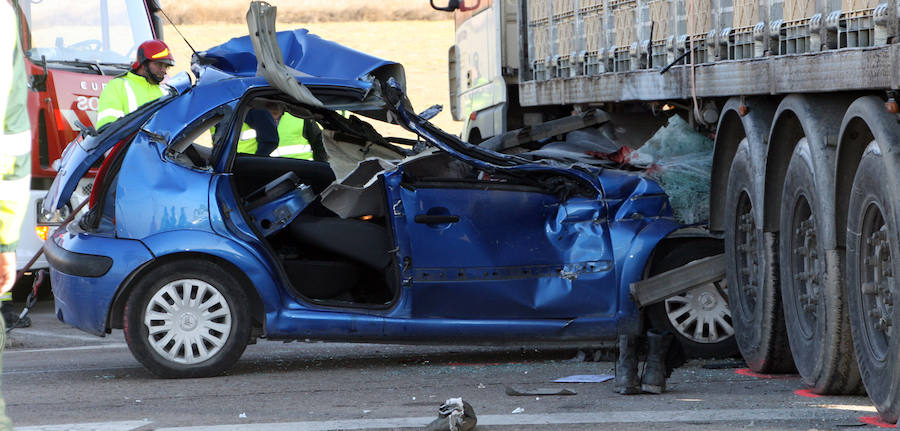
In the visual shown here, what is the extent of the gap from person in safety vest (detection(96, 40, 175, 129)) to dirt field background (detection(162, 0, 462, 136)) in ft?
119

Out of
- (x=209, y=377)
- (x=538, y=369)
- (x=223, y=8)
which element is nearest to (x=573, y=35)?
(x=538, y=369)

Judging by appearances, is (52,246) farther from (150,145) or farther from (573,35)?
(573,35)

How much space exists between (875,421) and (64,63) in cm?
881

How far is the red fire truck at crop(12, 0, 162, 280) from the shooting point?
1245cm

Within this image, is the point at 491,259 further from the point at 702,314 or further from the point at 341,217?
the point at 702,314

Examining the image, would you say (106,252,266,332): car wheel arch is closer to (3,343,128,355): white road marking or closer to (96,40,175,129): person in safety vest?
(3,343,128,355): white road marking

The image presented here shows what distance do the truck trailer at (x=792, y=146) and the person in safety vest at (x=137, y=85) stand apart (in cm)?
334

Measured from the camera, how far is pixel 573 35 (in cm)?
1086

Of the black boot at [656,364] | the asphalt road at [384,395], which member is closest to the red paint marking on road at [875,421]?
the asphalt road at [384,395]

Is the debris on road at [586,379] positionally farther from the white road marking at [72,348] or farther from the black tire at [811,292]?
the white road marking at [72,348]

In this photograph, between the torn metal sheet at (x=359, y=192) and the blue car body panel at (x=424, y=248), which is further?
the torn metal sheet at (x=359, y=192)

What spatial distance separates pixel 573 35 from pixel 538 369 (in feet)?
11.1

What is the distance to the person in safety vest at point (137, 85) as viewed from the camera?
1141cm

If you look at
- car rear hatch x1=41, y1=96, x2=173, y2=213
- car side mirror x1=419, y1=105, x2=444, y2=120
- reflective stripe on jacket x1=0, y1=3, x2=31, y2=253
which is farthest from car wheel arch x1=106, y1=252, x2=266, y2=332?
reflective stripe on jacket x1=0, y1=3, x2=31, y2=253
